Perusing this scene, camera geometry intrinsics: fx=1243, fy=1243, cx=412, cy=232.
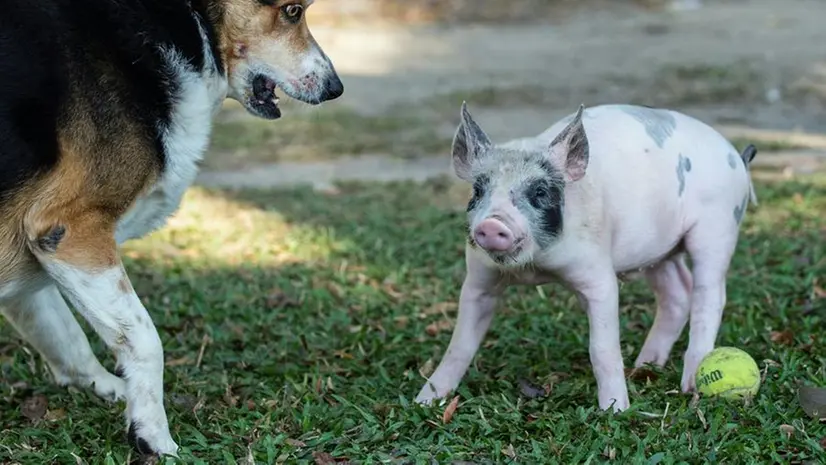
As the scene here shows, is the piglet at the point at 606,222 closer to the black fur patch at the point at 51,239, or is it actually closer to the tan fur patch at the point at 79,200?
the tan fur patch at the point at 79,200

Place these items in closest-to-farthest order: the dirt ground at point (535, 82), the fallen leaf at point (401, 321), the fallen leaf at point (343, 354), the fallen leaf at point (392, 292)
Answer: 1. the fallen leaf at point (343, 354)
2. the fallen leaf at point (401, 321)
3. the fallen leaf at point (392, 292)
4. the dirt ground at point (535, 82)

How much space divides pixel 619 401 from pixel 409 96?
888 cm

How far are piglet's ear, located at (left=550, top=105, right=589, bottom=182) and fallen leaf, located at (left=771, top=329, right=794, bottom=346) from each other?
1.47 meters

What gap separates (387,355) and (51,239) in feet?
6.45

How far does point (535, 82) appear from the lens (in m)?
13.8

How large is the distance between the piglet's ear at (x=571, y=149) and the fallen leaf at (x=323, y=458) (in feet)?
4.48

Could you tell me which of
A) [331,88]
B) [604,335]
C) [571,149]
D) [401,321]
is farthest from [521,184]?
[401,321]

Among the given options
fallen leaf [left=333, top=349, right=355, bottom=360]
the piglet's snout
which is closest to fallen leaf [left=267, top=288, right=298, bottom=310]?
fallen leaf [left=333, top=349, right=355, bottom=360]

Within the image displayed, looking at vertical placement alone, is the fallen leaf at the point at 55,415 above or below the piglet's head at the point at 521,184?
below

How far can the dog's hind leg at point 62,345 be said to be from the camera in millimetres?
5125

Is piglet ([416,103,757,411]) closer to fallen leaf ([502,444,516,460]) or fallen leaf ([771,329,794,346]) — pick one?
fallen leaf ([771,329,794,346])

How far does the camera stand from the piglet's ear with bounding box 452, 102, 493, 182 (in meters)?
4.77

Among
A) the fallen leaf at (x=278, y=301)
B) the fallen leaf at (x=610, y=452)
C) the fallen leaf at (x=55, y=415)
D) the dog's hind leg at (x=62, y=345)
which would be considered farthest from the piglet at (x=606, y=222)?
the fallen leaf at (x=278, y=301)

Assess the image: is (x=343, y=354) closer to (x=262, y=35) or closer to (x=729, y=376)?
(x=262, y=35)
